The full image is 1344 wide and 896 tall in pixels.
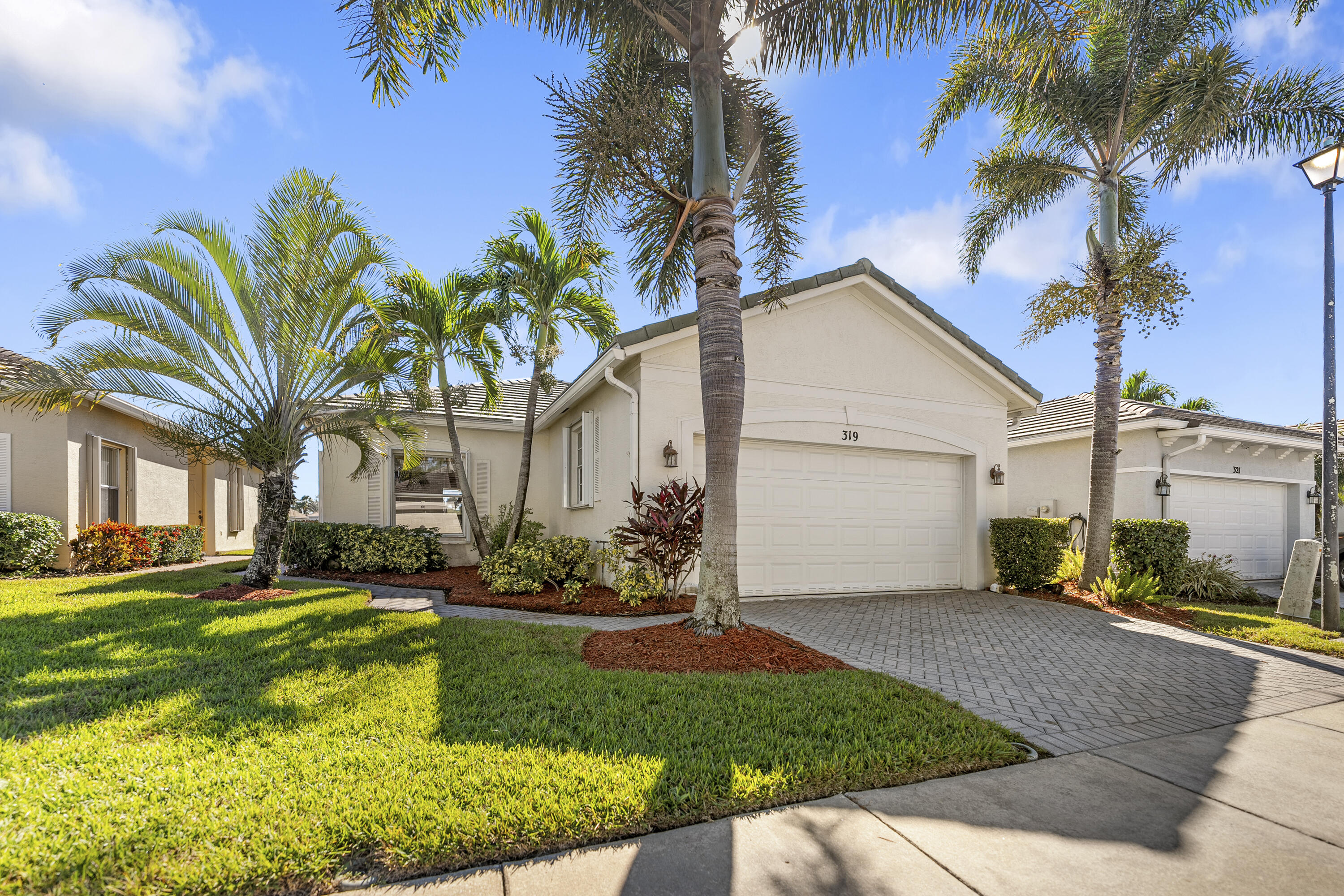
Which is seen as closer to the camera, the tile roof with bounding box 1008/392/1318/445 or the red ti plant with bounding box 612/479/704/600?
the red ti plant with bounding box 612/479/704/600

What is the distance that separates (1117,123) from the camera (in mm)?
9797

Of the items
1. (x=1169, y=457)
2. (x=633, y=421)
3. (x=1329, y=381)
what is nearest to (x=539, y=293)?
(x=633, y=421)

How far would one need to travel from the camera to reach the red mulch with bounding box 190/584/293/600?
27.4 ft

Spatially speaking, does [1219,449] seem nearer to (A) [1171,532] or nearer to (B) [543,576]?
(A) [1171,532]

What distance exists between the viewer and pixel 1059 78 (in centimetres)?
915

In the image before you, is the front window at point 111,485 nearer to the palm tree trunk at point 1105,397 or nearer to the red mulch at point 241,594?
the red mulch at point 241,594

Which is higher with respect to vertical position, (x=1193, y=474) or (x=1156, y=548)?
(x=1193, y=474)

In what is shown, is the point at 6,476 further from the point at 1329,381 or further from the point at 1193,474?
the point at 1193,474

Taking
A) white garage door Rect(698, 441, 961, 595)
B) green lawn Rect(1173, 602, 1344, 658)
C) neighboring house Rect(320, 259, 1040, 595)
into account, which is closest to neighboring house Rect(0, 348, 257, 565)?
neighboring house Rect(320, 259, 1040, 595)

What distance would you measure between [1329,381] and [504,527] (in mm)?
13105

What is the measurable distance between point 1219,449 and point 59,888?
1834 centimetres

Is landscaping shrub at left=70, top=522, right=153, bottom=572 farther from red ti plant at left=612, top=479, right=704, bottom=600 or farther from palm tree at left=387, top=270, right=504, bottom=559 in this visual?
red ti plant at left=612, top=479, right=704, bottom=600

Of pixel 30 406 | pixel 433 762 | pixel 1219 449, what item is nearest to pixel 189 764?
pixel 433 762

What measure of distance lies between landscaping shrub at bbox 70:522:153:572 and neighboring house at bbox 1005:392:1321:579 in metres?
18.0
